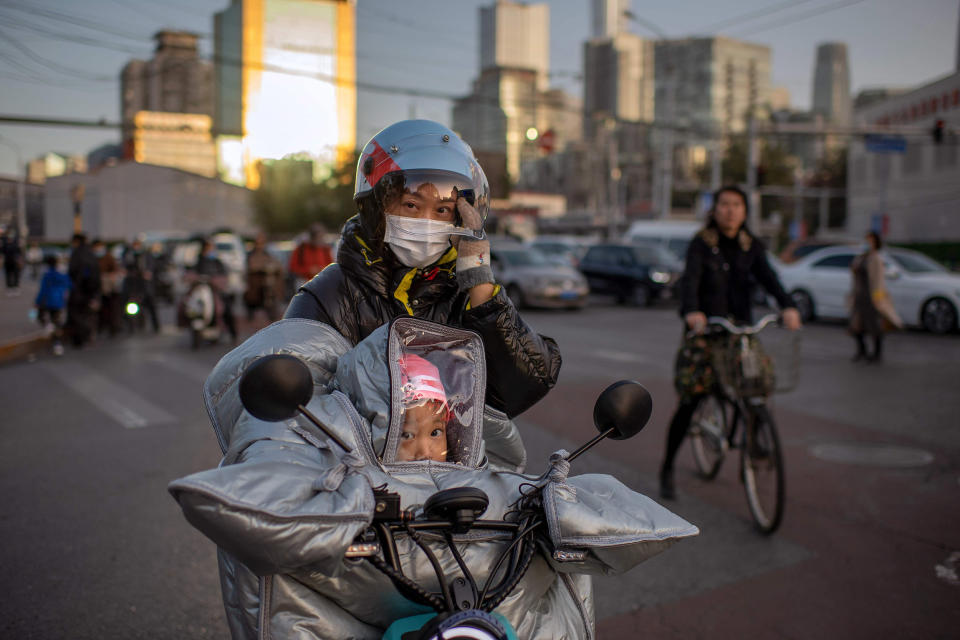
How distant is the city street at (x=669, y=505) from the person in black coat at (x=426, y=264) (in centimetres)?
178

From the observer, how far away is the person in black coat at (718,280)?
5.19 m

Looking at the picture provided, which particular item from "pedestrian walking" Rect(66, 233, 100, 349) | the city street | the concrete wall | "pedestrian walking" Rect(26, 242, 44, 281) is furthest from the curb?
"pedestrian walking" Rect(26, 242, 44, 281)

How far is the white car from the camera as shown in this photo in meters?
15.3

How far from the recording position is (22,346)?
1318 cm

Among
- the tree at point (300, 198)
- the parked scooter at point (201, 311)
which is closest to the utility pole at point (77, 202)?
the parked scooter at point (201, 311)

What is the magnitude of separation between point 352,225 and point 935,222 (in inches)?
1909

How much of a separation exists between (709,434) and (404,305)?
3653mm

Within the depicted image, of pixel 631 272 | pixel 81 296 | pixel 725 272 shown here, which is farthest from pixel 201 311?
pixel 631 272

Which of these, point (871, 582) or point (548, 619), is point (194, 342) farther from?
point (548, 619)

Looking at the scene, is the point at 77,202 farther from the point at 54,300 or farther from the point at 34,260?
the point at 34,260

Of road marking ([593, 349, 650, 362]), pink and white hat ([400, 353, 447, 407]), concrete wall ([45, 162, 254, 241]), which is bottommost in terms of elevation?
road marking ([593, 349, 650, 362])

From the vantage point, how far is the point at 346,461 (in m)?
1.74

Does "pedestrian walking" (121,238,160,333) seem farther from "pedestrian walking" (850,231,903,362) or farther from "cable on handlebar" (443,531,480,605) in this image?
"cable on handlebar" (443,531,480,605)

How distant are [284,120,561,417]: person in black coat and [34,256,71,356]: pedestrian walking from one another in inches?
474
